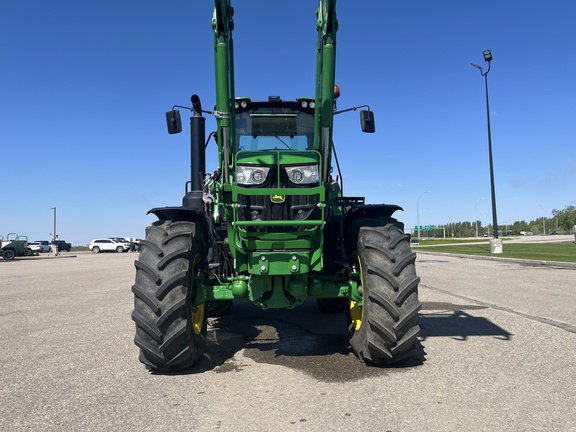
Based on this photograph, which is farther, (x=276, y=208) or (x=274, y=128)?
(x=274, y=128)

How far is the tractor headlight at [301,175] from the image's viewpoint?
4898 millimetres

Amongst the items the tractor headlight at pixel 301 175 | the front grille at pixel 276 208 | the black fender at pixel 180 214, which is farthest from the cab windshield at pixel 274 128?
the front grille at pixel 276 208

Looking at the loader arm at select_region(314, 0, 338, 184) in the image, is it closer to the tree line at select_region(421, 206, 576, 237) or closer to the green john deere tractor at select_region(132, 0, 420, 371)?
the green john deere tractor at select_region(132, 0, 420, 371)

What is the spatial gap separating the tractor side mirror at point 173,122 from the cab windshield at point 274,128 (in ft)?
2.79

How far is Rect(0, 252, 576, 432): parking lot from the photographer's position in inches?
135

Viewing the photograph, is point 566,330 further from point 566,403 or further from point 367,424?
point 367,424

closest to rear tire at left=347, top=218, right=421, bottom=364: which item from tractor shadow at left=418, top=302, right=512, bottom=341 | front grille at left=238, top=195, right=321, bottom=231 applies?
front grille at left=238, top=195, right=321, bottom=231

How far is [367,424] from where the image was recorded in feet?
10.9

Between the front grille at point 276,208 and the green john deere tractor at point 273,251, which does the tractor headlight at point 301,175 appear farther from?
the front grille at point 276,208

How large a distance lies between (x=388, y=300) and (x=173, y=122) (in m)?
3.34

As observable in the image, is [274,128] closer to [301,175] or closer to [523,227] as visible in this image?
[301,175]

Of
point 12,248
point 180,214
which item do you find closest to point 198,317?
point 180,214

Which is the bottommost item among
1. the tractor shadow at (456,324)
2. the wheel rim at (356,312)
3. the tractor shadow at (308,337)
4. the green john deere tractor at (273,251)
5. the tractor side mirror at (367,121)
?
the tractor shadow at (456,324)

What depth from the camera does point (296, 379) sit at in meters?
4.40
